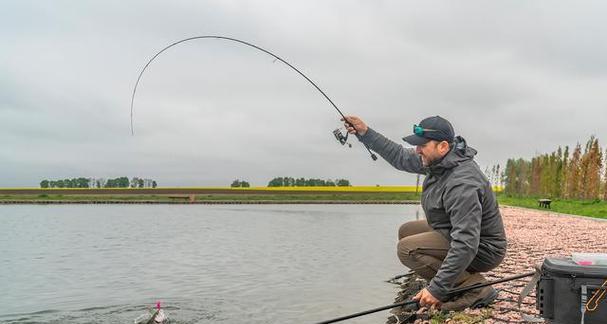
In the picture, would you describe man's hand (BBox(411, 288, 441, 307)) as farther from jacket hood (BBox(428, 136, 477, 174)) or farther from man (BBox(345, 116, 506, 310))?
jacket hood (BBox(428, 136, 477, 174))

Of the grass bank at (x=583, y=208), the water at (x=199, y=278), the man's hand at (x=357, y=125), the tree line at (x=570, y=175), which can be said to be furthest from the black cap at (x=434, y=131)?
the tree line at (x=570, y=175)

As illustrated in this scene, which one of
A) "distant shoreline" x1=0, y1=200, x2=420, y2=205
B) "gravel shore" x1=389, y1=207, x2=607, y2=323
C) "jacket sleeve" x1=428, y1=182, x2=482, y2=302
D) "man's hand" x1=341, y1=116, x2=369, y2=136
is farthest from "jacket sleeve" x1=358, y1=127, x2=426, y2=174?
"distant shoreline" x1=0, y1=200, x2=420, y2=205

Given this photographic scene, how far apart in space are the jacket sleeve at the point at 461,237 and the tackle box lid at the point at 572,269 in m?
0.55

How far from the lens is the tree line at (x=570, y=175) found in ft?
158

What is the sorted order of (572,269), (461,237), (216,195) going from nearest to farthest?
(572,269) → (461,237) → (216,195)

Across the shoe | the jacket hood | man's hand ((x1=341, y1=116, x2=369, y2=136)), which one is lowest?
the shoe

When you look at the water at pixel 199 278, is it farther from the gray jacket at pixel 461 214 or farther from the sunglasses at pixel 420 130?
the sunglasses at pixel 420 130

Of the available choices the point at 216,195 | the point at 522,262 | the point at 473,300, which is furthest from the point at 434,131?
the point at 216,195

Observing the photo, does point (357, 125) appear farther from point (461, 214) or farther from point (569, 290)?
point (569, 290)

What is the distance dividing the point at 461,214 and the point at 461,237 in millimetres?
180

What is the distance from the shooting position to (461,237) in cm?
462

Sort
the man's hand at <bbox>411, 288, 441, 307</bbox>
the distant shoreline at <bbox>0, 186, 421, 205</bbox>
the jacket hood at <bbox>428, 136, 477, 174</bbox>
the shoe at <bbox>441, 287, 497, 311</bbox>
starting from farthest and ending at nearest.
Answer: the distant shoreline at <bbox>0, 186, 421, 205</bbox>
the shoe at <bbox>441, 287, 497, 311</bbox>
the jacket hood at <bbox>428, 136, 477, 174</bbox>
the man's hand at <bbox>411, 288, 441, 307</bbox>

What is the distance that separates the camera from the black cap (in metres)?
4.94

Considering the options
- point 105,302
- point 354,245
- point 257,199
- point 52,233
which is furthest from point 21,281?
point 257,199
